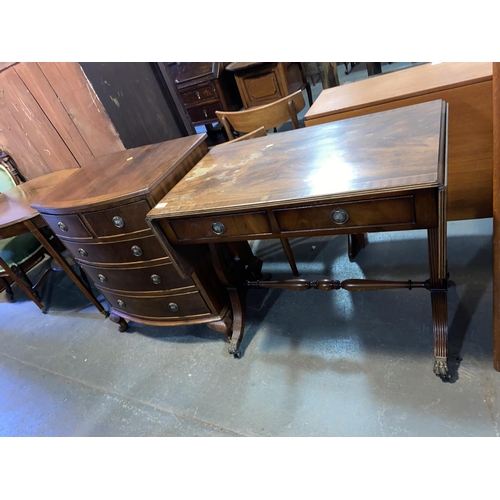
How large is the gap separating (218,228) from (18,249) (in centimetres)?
198

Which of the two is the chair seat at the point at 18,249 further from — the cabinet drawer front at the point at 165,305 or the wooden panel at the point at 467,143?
the wooden panel at the point at 467,143

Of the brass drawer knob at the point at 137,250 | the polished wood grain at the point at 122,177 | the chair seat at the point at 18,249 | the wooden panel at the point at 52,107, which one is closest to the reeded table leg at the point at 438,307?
the polished wood grain at the point at 122,177

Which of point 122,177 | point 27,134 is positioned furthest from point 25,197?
point 122,177

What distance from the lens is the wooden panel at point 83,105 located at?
187cm

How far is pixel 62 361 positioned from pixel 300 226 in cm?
187

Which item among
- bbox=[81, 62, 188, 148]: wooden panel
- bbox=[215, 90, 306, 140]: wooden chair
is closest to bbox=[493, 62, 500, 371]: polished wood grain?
bbox=[215, 90, 306, 140]: wooden chair

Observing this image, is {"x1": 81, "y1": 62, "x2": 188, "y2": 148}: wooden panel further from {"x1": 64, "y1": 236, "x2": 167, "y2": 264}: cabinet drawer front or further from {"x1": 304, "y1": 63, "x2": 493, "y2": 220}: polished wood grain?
{"x1": 304, "y1": 63, "x2": 493, "y2": 220}: polished wood grain

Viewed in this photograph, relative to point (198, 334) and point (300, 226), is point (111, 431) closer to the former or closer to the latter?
point (198, 334)

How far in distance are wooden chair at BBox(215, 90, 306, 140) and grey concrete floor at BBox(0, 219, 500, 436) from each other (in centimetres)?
86

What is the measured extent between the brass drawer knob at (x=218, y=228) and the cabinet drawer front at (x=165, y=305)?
53cm

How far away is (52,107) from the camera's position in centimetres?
207
